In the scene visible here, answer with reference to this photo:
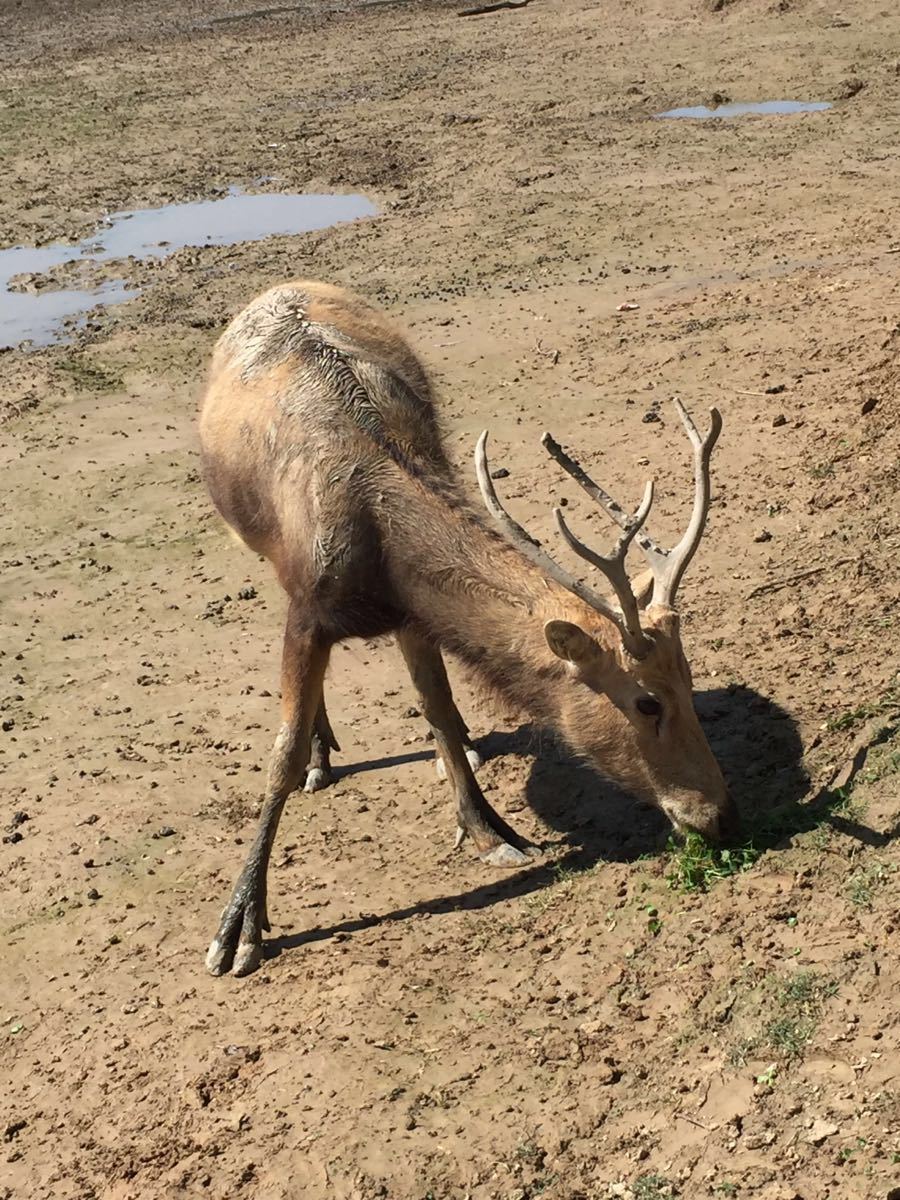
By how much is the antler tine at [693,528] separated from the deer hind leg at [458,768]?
116cm

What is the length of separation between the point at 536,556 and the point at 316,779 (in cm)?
248

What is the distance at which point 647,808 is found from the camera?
21.0 ft

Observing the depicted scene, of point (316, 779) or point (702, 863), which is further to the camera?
point (316, 779)

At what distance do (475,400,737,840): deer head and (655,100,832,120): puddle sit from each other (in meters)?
14.5

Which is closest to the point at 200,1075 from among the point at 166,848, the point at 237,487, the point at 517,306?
the point at 166,848

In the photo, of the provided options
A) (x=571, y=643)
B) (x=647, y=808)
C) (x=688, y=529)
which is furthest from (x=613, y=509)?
(x=647, y=808)

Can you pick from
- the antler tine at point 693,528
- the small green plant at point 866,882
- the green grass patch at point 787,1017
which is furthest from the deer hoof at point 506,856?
the green grass patch at point 787,1017

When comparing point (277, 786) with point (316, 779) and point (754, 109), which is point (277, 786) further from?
point (754, 109)

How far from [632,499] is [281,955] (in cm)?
430

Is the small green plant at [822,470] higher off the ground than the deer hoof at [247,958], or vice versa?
the small green plant at [822,470]

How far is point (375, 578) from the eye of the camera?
237 inches

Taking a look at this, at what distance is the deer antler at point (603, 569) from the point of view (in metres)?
5.25

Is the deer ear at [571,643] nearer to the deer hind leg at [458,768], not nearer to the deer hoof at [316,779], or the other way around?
the deer hind leg at [458,768]

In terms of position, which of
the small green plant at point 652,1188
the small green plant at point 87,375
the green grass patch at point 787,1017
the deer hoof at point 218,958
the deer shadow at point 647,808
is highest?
the green grass patch at point 787,1017
